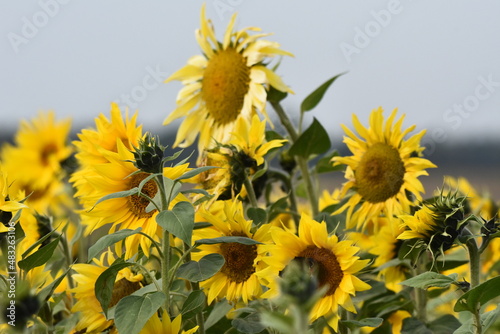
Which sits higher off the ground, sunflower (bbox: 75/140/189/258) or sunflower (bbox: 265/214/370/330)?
sunflower (bbox: 75/140/189/258)

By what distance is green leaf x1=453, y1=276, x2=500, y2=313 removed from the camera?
83 cm

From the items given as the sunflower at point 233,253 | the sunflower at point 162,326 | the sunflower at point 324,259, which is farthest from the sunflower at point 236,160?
the sunflower at point 162,326

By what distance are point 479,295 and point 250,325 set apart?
0.32 meters

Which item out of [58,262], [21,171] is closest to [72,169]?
[21,171]

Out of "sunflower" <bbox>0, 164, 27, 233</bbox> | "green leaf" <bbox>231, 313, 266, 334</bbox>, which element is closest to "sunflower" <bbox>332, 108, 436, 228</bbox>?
"green leaf" <bbox>231, 313, 266, 334</bbox>

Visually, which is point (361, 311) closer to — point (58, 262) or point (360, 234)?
point (360, 234)

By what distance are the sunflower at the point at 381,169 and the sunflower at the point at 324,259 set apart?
1.01ft

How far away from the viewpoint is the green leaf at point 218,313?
106 cm

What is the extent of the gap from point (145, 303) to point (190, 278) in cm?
8

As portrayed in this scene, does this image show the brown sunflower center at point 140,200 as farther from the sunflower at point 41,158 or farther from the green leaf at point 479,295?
the sunflower at point 41,158

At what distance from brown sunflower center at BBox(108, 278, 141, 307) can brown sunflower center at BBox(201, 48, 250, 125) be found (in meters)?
0.54

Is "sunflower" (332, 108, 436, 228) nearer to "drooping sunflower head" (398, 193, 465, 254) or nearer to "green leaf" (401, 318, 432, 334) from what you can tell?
"green leaf" (401, 318, 432, 334)

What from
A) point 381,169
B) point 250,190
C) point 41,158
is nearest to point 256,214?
point 250,190

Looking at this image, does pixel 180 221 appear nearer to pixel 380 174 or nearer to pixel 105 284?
pixel 105 284
